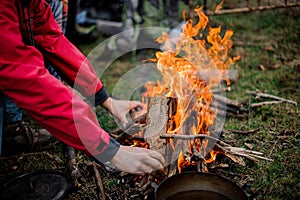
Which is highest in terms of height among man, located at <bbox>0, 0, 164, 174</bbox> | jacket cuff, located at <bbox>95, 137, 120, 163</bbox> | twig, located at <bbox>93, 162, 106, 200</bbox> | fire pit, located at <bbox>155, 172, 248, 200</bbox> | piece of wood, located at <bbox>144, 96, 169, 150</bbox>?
man, located at <bbox>0, 0, 164, 174</bbox>

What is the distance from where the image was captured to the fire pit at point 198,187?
2511 millimetres

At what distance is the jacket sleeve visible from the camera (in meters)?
2.91

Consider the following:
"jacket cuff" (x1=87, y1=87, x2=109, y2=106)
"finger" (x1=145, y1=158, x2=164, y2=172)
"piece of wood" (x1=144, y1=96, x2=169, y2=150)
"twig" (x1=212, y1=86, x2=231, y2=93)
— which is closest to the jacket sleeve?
"jacket cuff" (x1=87, y1=87, x2=109, y2=106)

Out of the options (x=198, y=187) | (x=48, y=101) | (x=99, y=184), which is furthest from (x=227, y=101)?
(x=48, y=101)

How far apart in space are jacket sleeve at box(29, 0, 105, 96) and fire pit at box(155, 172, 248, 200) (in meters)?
1.30

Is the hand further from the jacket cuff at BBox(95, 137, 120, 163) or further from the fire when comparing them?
the jacket cuff at BBox(95, 137, 120, 163)

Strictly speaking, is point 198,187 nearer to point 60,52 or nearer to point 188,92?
point 188,92

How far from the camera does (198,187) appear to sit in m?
2.62

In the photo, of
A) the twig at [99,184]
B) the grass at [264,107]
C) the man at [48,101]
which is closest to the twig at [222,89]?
the grass at [264,107]

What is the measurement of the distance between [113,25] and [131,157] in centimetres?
598

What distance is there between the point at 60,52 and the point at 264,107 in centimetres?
295

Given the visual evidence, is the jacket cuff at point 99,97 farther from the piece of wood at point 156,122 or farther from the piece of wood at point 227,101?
the piece of wood at point 227,101

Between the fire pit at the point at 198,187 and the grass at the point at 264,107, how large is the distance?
19.7 inches

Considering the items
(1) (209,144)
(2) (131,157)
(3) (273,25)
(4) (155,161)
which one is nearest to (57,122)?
(2) (131,157)
